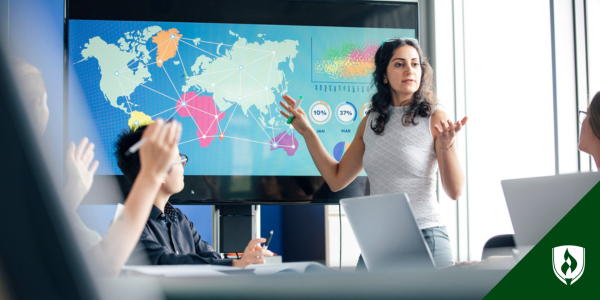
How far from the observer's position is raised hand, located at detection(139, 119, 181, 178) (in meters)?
0.34

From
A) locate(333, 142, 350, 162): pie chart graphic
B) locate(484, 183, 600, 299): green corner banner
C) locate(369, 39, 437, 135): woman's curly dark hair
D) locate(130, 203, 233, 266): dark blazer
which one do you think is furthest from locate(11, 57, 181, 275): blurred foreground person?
locate(333, 142, 350, 162): pie chart graphic

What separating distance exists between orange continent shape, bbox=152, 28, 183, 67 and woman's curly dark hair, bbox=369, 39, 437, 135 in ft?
3.93

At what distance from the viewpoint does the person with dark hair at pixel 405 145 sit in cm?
145

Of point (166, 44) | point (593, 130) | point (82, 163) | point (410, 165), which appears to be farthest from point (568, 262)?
point (166, 44)

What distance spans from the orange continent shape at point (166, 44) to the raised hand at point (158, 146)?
87.0 inches

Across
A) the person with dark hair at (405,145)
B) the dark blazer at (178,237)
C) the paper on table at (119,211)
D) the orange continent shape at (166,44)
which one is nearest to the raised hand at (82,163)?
the paper on table at (119,211)

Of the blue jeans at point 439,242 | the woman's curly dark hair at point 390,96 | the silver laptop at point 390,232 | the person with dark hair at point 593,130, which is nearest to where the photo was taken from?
the silver laptop at point 390,232

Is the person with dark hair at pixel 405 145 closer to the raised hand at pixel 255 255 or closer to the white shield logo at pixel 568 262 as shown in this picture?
the raised hand at pixel 255 255

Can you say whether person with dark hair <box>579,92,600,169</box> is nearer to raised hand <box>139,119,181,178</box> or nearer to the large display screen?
raised hand <box>139,119,181,178</box>

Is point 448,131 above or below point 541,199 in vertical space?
above

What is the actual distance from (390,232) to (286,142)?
5.79 feet

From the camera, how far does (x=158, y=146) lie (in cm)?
34

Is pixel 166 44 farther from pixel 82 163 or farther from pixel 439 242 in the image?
pixel 82 163

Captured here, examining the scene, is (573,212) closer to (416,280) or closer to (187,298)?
(416,280)
